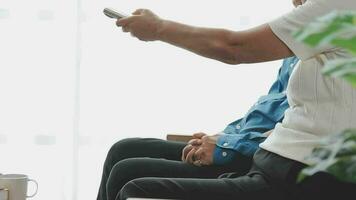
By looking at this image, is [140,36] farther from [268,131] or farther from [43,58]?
[43,58]

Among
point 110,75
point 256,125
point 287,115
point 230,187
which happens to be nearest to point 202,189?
point 230,187

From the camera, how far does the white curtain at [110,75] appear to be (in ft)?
7.39

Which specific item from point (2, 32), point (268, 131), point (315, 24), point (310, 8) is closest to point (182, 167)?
point (268, 131)

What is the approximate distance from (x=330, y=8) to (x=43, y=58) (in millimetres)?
1413

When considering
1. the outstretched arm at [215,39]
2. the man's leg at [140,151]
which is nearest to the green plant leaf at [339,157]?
the outstretched arm at [215,39]

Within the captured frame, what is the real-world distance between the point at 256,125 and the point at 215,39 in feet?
1.18

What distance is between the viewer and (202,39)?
128cm

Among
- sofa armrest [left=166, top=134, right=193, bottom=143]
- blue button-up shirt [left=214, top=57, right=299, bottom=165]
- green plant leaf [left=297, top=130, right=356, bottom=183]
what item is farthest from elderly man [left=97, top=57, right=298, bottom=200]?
green plant leaf [left=297, top=130, right=356, bottom=183]

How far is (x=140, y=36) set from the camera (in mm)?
1365

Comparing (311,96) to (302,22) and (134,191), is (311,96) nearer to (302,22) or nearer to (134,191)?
(302,22)

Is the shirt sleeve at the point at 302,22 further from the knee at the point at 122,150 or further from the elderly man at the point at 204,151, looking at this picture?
the knee at the point at 122,150

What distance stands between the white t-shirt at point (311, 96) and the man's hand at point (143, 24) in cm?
30

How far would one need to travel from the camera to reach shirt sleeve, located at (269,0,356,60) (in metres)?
1.13

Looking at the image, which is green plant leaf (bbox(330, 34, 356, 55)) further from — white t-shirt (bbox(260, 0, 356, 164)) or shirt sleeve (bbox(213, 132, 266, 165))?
shirt sleeve (bbox(213, 132, 266, 165))
